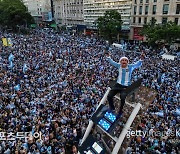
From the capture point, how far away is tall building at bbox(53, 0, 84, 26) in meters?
77.6

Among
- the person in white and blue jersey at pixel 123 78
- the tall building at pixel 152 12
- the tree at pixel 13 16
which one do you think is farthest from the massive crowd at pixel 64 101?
the tree at pixel 13 16

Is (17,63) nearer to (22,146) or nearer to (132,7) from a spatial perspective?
(22,146)

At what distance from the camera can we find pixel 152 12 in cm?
4828

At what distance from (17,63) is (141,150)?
20878mm

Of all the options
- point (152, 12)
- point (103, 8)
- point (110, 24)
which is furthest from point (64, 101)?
point (103, 8)

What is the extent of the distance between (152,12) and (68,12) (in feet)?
144

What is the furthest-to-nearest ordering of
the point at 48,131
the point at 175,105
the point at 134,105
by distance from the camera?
the point at 175,105 → the point at 48,131 → the point at 134,105

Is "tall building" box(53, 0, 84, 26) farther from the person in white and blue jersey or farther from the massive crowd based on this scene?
the person in white and blue jersey

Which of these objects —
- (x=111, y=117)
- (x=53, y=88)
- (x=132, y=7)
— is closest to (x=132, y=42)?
(x=132, y=7)

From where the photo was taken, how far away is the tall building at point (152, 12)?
43750mm

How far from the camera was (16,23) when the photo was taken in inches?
2778

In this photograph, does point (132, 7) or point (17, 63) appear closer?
point (17, 63)

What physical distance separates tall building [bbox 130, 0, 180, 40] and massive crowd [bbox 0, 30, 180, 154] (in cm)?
1730

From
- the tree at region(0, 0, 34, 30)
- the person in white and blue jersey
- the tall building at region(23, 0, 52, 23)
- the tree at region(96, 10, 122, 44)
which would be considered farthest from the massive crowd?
the tall building at region(23, 0, 52, 23)
